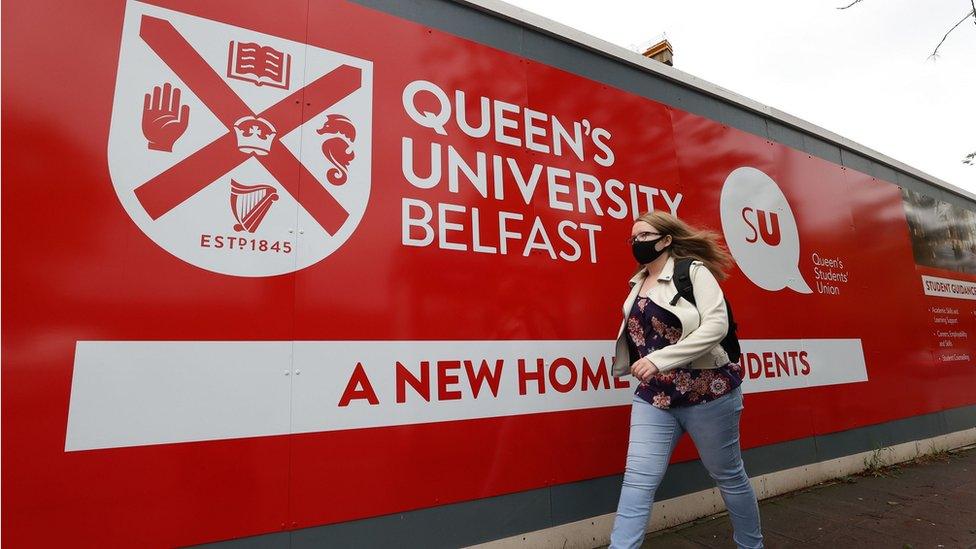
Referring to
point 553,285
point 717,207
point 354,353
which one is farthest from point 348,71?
point 717,207

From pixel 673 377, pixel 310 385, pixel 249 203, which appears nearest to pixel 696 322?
pixel 673 377

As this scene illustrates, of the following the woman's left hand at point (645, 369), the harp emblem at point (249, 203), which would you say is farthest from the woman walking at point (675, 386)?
the harp emblem at point (249, 203)

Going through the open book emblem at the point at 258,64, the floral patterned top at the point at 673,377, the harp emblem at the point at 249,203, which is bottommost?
the floral patterned top at the point at 673,377

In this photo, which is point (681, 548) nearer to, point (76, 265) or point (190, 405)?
point (190, 405)

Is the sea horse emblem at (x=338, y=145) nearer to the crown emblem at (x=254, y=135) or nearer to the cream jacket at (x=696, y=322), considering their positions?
the crown emblem at (x=254, y=135)

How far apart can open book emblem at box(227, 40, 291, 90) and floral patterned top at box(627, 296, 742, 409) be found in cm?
197

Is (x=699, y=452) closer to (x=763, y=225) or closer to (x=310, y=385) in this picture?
(x=310, y=385)

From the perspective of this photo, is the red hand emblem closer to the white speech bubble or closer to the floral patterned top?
the floral patterned top

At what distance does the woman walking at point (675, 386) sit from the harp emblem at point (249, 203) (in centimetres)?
168

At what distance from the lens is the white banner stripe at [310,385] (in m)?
1.82

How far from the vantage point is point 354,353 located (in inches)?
87.7

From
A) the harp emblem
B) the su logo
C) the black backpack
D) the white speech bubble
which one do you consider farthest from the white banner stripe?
the su logo

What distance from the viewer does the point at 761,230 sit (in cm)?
398

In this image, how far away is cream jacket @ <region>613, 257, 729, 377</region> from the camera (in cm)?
197
